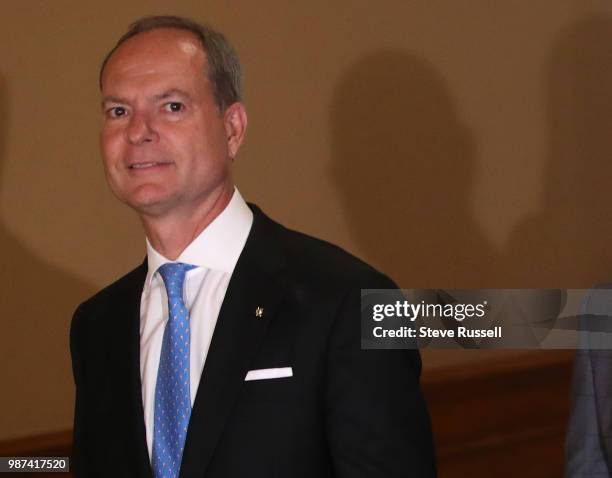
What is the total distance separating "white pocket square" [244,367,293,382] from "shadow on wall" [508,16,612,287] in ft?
5.77

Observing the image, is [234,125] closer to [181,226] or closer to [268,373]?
[181,226]

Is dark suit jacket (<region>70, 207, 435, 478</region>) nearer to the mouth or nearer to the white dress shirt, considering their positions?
the white dress shirt

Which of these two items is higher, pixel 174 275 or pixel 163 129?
pixel 163 129

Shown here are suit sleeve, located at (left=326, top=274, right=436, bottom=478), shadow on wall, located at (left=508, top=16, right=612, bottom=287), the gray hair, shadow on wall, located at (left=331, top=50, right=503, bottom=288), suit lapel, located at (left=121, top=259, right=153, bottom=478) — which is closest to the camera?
suit sleeve, located at (left=326, top=274, right=436, bottom=478)

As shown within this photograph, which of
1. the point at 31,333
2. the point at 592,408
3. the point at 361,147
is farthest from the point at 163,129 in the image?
the point at 361,147

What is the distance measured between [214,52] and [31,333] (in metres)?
1.04

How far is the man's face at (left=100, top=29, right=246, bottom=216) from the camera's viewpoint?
5.22 feet

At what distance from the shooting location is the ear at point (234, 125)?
1708 millimetres

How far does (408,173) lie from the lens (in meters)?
3.03

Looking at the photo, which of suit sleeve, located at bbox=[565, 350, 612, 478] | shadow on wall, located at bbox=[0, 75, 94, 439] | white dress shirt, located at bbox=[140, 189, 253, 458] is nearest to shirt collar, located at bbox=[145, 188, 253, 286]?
white dress shirt, located at bbox=[140, 189, 253, 458]

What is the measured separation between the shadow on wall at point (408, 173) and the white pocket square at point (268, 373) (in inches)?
57.3

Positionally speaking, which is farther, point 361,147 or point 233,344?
point 361,147

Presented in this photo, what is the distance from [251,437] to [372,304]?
24cm

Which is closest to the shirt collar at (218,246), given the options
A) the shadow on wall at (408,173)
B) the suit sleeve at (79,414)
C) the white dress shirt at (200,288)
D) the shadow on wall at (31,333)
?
the white dress shirt at (200,288)
